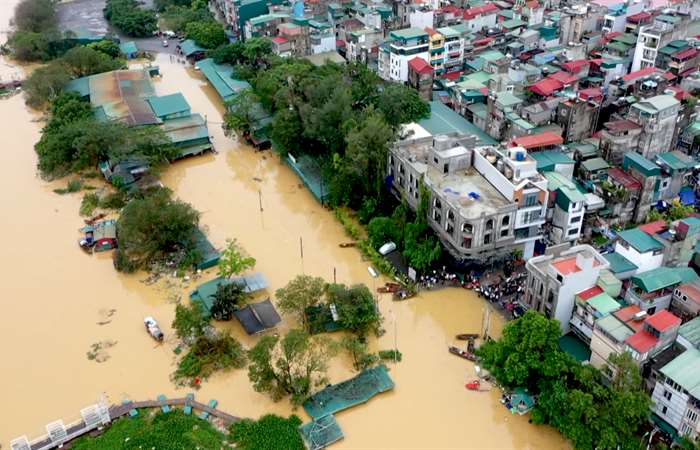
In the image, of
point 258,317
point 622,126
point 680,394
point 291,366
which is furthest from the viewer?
point 622,126

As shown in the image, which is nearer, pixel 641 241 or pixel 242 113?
pixel 641 241

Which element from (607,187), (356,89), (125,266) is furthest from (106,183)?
(607,187)

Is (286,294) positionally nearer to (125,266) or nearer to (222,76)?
(125,266)

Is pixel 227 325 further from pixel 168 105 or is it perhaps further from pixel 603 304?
pixel 168 105

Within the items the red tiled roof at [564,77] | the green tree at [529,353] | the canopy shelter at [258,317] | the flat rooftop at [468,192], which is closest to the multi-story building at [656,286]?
the green tree at [529,353]

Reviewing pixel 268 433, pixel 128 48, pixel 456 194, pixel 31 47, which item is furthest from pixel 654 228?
pixel 31 47

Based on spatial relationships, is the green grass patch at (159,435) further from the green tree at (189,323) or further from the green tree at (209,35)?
the green tree at (209,35)
